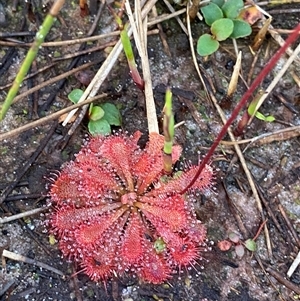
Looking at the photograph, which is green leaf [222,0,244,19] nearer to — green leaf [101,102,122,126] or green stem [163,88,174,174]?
green leaf [101,102,122,126]

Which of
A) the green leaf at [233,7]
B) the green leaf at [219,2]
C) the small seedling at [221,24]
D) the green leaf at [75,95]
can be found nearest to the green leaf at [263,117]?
the small seedling at [221,24]

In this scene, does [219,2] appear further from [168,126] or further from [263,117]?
[168,126]

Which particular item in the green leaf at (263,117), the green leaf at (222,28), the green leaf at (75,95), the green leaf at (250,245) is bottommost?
the green leaf at (250,245)

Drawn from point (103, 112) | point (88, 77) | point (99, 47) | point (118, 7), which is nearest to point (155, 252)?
point (103, 112)

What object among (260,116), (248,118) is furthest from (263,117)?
(248,118)

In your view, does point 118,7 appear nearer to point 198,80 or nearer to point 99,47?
point 99,47

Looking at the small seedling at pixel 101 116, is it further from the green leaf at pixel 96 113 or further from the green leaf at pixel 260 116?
the green leaf at pixel 260 116

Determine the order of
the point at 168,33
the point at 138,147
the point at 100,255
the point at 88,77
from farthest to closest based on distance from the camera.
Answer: the point at 168,33 < the point at 88,77 < the point at 138,147 < the point at 100,255
